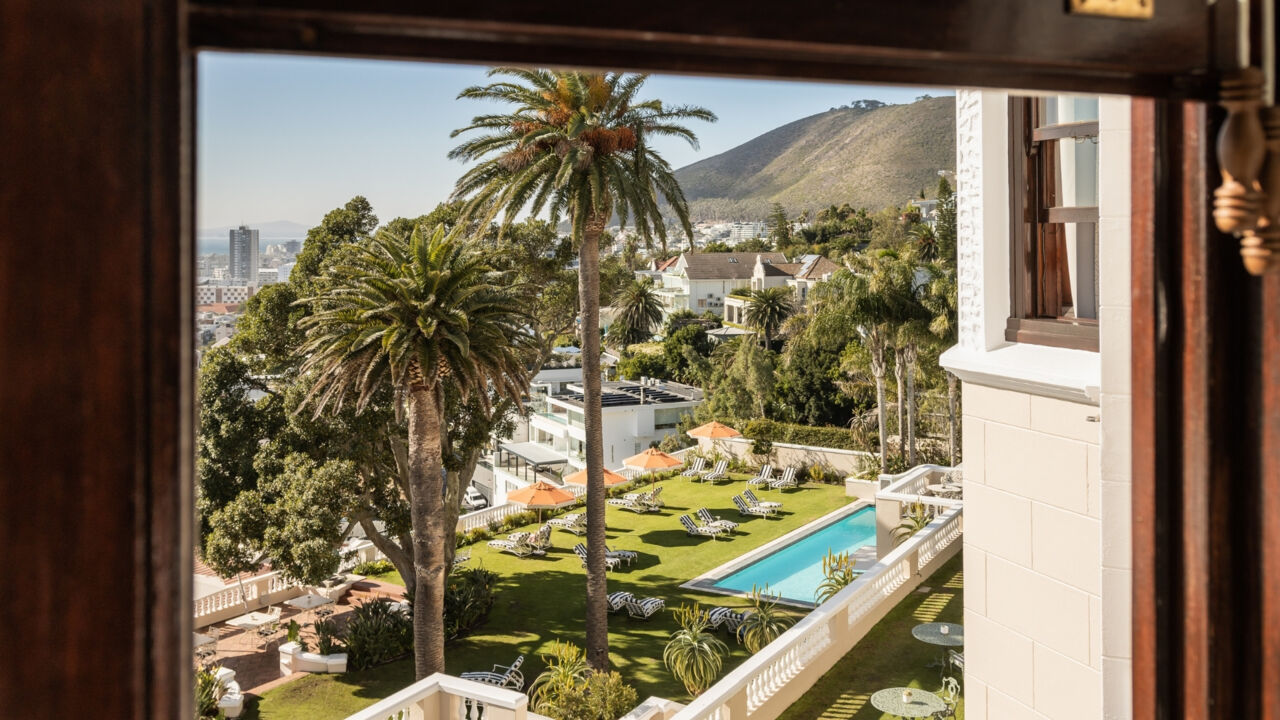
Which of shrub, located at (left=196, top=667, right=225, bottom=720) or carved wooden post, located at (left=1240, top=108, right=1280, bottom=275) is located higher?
carved wooden post, located at (left=1240, top=108, right=1280, bottom=275)

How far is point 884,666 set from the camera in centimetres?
1124

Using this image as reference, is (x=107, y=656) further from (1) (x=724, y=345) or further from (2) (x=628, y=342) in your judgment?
(2) (x=628, y=342)

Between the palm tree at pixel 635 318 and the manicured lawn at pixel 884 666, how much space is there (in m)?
39.8

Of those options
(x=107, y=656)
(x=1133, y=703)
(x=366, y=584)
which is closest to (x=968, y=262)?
(x=1133, y=703)

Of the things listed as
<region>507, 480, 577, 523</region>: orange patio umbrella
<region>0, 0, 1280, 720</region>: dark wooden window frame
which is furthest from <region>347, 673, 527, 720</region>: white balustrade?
<region>507, 480, 577, 523</region>: orange patio umbrella

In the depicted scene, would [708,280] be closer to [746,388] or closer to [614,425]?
[614,425]

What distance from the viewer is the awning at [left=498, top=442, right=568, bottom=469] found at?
36.3 metres

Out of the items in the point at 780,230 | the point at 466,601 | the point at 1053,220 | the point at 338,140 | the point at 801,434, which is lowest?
the point at 466,601

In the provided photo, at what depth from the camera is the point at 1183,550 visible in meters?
1.21

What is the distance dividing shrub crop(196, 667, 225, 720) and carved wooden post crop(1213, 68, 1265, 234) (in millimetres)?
13088

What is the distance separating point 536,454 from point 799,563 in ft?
65.7

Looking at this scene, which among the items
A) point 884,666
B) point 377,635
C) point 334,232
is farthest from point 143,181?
point 334,232

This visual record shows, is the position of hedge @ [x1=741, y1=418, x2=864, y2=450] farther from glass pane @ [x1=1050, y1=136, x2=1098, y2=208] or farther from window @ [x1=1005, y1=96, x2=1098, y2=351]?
glass pane @ [x1=1050, y1=136, x2=1098, y2=208]

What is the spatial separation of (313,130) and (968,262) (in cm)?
6386
